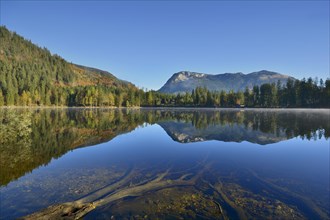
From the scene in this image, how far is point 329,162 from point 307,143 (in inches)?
500

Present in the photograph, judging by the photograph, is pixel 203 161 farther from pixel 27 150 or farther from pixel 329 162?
pixel 27 150

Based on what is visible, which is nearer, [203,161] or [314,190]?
[314,190]

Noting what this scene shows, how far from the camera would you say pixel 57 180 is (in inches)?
824

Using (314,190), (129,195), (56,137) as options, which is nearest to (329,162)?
(314,190)

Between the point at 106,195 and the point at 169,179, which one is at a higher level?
the point at 106,195

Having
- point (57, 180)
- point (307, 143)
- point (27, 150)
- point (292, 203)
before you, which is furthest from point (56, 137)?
point (307, 143)

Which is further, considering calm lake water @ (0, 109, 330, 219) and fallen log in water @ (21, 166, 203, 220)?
calm lake water @ (0, 109, 330, 219)

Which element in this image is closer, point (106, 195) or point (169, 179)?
point (106, 195)

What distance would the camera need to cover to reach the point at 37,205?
15.6 m

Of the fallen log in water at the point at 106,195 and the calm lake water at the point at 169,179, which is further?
the calm lake water at the point at 169,179

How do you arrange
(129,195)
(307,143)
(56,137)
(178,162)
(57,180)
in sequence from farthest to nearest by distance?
1. (56,137)
2. (307,143)
3. (178,162)
4. (57,180)
5. (129,195)

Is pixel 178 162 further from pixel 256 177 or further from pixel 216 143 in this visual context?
pixel 216 143

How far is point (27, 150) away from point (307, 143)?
40116 mm

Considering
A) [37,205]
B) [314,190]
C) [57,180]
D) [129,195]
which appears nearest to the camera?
[37,205]
